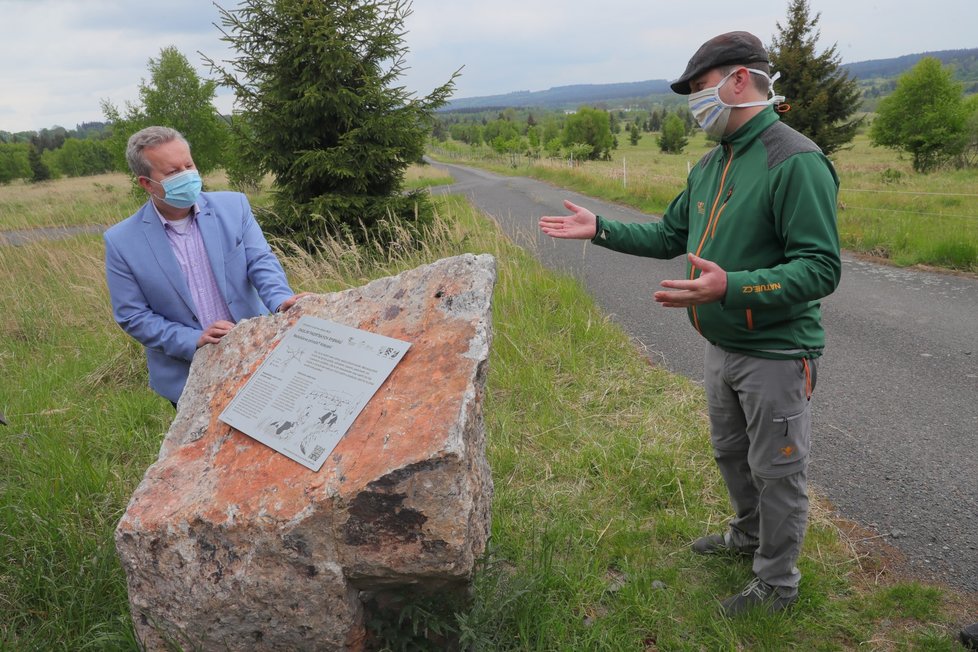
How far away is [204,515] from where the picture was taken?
77.3 inches

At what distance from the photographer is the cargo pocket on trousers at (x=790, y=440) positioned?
7.21ft

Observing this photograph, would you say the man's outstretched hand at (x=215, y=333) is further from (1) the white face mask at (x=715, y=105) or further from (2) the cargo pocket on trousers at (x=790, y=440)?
(2) the cargo pocket on trousers at (x=790, y=440)

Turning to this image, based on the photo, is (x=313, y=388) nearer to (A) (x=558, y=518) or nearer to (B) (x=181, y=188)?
(B) (x=181, y=188)

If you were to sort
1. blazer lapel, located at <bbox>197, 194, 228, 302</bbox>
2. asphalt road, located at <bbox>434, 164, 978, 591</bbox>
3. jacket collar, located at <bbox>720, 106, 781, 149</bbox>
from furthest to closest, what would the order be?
1. asphalt road, located at <bbox>434, 164, 978, 591</bbox>
2. blazer lapel, located at <bbox>197, 194, 228, 302</bbox>
3. jacket collar, located at <bbox>720, 106, 781, 149</bbox>

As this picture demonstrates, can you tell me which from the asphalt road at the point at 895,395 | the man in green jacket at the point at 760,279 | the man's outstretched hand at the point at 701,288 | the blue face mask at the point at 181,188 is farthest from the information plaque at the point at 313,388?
the asphalt road at the point at 895,395

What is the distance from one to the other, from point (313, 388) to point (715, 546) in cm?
206

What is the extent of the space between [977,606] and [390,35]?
7.69 meters

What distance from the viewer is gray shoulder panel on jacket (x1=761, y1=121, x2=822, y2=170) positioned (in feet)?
6.52

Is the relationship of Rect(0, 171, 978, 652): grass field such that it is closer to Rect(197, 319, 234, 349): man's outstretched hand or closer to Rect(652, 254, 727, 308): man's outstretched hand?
Rect(197, 319, 234, 349): man's outstretched hand

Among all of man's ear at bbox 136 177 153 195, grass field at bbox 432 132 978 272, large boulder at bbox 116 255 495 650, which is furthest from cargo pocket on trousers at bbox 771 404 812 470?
grass field at bbox 432 132 978 272

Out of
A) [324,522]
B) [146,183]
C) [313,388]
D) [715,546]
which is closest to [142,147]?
[146,183]

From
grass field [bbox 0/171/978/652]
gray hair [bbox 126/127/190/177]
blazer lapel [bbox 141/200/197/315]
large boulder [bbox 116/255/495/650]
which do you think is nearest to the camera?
large boulder [bbox 116/255/495/650]

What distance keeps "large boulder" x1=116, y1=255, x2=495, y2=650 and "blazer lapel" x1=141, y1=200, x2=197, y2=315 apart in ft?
3.02

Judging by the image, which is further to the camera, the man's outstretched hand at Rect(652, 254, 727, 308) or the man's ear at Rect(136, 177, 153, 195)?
the man's ear at Rect(136, 177, 153, 195)
